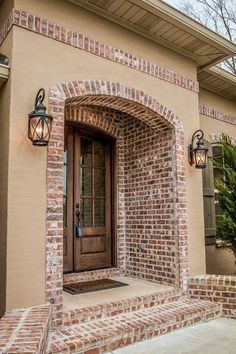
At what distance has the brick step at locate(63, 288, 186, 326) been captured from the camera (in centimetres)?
305

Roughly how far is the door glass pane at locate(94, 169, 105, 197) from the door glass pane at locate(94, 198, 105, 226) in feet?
0.35

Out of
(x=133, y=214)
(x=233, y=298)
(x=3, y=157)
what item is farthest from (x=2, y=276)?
(x=233, y=298)

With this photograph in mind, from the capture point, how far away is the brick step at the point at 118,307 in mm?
3054

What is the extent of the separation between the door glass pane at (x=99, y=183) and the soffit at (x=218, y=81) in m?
2.24

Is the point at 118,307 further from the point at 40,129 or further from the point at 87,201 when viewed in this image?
the point at 40,129

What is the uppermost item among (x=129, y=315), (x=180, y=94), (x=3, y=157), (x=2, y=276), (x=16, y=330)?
(x=180, y=94)

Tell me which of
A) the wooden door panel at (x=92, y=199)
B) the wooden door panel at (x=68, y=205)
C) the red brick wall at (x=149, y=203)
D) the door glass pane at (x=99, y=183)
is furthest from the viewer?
the door glass pane at (x=99, y=183)

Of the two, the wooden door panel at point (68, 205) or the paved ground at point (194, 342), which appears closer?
the paved ground at point (194, 342)

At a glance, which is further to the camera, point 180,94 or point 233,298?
point 180,94

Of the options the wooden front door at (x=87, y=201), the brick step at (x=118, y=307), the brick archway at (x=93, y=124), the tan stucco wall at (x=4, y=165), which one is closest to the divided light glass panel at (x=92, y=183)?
the wooden front door at (x=87, y=201)

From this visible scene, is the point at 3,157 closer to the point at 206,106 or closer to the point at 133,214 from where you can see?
the point at 133,214

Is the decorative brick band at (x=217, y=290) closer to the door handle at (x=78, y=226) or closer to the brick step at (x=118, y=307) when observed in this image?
the brick step at (x=118, y=307)

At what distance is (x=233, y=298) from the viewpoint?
386 cm

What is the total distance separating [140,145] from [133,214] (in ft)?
3.43
